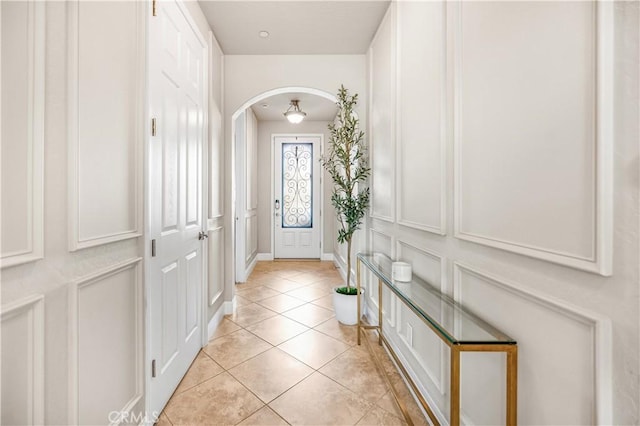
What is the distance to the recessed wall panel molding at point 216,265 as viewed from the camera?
2652mm

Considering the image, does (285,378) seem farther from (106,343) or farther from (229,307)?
(229,307)

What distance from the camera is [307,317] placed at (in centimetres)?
303

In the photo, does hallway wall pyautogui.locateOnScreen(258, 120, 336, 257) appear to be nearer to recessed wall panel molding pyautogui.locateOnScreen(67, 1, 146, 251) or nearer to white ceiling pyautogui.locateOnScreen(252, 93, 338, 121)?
white ceiling pyautogui.locateOnScreen(252, 93, 338, 121)

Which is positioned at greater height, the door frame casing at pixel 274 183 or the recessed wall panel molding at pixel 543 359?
the door frame casing at pixel 274 183

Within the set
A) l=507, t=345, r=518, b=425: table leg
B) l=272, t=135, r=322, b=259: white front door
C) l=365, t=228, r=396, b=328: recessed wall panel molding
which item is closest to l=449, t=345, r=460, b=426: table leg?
l=507, t=345, r=518, b=425: table leg

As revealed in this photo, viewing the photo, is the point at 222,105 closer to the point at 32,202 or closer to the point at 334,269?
the point at 32,202

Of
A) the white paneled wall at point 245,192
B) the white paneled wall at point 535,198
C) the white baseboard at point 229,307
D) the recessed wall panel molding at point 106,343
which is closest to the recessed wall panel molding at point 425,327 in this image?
the white paneled wall at point 535,198

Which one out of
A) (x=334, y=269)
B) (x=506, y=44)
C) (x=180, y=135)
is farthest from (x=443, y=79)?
(x=334, y=269)

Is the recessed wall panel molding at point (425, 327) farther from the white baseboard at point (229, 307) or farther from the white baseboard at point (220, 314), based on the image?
the white baseboard at point (229, 307)

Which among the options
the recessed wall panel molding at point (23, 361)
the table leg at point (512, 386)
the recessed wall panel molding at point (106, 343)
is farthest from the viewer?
the recessed wall panel molding at point (106, 343)

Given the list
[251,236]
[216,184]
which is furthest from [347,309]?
[251,236]

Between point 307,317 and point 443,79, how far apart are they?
2.48 meters

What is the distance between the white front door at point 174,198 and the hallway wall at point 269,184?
136 inches

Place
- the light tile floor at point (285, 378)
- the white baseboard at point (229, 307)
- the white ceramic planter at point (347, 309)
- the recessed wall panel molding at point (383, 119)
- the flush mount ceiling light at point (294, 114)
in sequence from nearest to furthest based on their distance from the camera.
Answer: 1. the light tile floor at point (285, 378)
2. the recessed wall panel molding at point (383, 119)
3. the white ceramic planter at point (347, 309)
4. the white baseboard at point (229, 307)
5. the flush mount ceiling light at point (294, 114)
